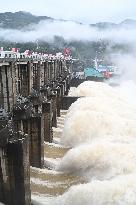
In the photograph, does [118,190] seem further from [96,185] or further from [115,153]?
[115,153]

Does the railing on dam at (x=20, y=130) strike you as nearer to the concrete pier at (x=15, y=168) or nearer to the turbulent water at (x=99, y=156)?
the concrete pier at (x=15, y=168)

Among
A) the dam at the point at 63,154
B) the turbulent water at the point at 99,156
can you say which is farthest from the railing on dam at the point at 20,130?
the turbulent water at the point at 99,156

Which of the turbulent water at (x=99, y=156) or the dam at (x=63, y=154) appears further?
the dam at (x=63, y=154)

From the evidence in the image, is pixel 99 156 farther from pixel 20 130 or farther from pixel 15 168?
pixel 20 130

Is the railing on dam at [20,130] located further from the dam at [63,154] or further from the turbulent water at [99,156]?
the turbulent water at [99,156]

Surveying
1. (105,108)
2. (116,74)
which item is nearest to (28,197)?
(105,108)

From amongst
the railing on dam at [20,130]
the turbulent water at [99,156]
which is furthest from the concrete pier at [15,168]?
the turbulent water at [99,156]

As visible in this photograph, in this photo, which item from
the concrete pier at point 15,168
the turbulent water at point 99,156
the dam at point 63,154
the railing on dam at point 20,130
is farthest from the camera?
the railing on dam at point 20,130

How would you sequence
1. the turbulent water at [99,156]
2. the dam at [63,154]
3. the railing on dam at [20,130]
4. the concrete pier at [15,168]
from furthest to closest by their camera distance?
the railing on dam at [20,130] < the concrete pier at [15,168] < the dam at [63,154] < the turbulent water at [99,156]
